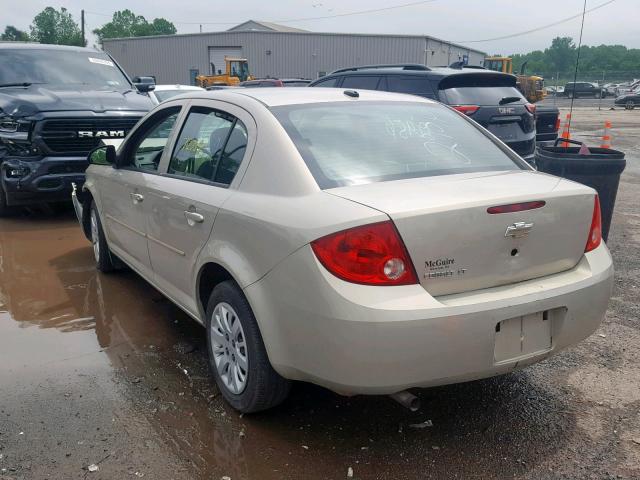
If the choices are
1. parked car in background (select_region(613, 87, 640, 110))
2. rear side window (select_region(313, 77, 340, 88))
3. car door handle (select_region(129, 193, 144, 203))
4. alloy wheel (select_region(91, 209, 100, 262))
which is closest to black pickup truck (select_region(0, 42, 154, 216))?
alloy wheel (select_region(91, 209, 100, 262))

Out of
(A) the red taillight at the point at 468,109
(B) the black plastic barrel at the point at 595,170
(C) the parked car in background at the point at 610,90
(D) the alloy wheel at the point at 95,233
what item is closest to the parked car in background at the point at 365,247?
(D) the alloy wheel at the point at 95,233

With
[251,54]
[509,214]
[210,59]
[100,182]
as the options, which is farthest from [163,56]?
[509,214]

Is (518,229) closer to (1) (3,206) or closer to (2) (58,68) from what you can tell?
(1) (3,206)

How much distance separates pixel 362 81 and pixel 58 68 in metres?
4.34

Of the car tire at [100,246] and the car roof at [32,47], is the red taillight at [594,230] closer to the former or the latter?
the car tire at [100,246]

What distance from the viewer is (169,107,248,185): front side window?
328 cm

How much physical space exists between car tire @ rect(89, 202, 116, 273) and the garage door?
141 feet

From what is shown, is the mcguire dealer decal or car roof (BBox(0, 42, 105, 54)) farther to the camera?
car roof (BBox(0, 42, 105, 54))

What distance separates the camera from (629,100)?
123 ft

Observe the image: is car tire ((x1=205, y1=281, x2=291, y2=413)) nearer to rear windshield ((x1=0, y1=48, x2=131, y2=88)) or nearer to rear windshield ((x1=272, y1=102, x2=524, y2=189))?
rear windshield ((x1=272, y1=102, x2=524, y2=189))

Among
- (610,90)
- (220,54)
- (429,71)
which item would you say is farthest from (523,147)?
(610,90)

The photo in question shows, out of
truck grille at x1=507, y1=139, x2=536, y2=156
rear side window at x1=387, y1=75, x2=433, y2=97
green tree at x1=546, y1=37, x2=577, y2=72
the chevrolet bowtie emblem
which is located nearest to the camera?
the chevrolet bowtie emblem

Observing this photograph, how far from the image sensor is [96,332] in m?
4.34

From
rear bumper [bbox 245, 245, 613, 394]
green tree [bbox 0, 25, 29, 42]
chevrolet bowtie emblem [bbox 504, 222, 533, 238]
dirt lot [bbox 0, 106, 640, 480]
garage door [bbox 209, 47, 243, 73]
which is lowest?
dirt lot [bbox 0, 106, 640, 480]
